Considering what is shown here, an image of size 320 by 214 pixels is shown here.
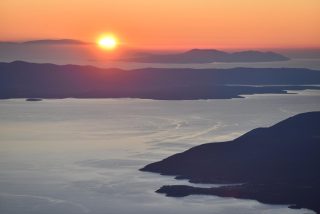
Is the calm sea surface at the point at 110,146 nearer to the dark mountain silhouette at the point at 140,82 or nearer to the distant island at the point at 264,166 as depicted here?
the distant island at the point at 264,166

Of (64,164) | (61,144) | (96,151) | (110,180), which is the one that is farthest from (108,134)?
(110,180)

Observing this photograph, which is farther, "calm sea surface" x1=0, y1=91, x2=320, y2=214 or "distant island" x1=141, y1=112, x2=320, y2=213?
"distant island" x1=141, y1=112, x2=320, y2=213

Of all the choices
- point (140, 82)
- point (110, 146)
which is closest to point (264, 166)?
point (110, 146)

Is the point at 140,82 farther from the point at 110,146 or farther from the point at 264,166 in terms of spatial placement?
the point at 264,166

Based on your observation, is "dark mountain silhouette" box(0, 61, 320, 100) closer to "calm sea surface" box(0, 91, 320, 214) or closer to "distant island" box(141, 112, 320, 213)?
"calm sea surface" box(0, 91, 320, 214)

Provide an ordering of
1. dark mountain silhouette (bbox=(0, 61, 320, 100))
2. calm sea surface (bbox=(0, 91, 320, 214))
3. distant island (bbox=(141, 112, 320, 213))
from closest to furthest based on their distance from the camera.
Answer: calm sea surface (bbox=(0, 91, 320, 214)) < distant island (bbox=(141, 112, 320, 213)) < dark mountain silhouette (bbox=(0, 61, 320, 100))

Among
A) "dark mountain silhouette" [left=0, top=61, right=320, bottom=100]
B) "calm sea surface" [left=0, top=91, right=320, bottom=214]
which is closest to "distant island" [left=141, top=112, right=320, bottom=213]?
"calm sea surface" [left=0, top=91, right=320, bottom=214]

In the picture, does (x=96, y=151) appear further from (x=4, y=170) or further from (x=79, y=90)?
(x=79, y=90)
